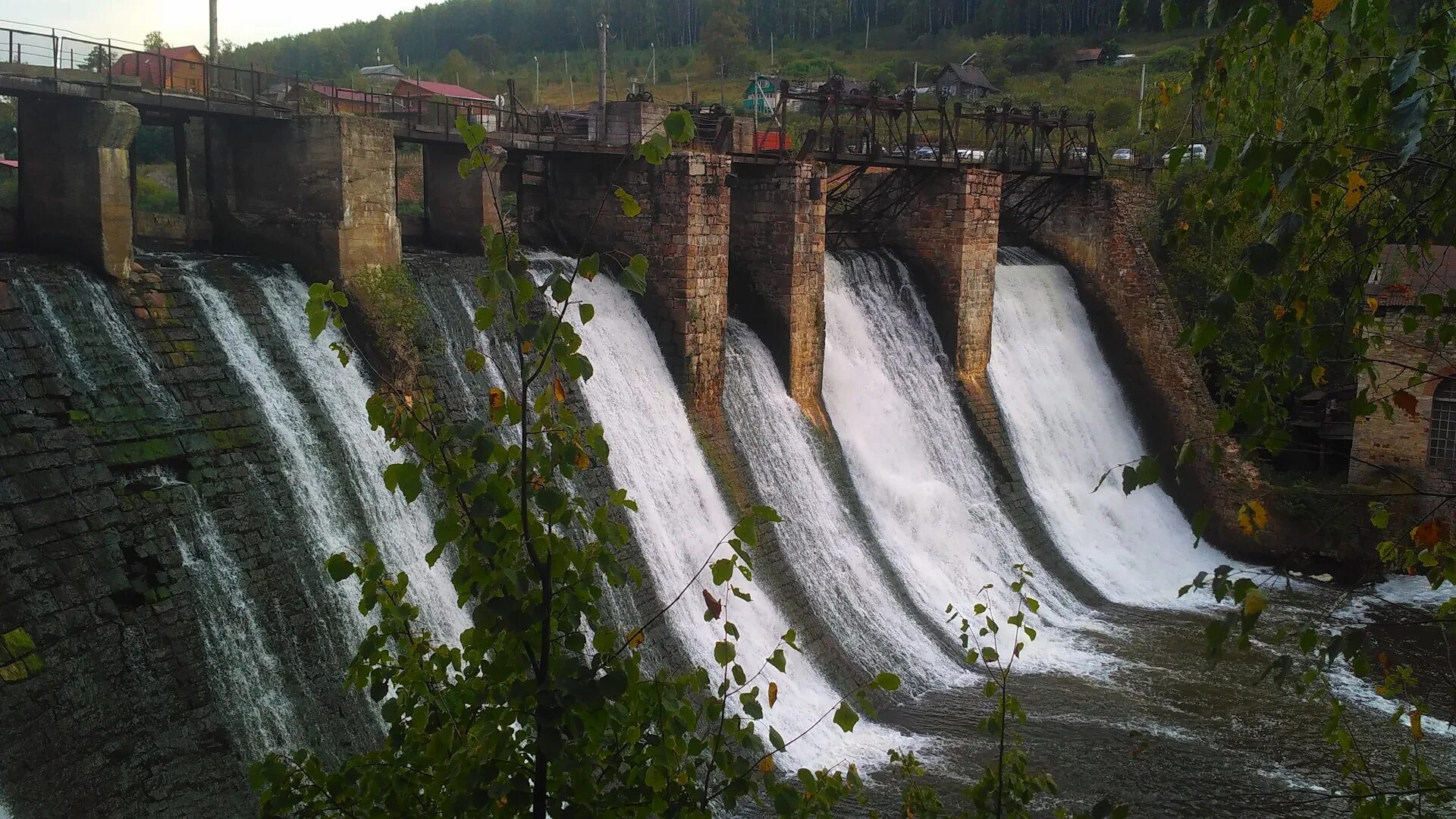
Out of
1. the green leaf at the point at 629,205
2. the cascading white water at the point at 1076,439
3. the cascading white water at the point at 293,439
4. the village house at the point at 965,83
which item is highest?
the village house at the point at 965,83

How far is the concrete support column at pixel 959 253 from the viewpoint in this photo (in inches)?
938

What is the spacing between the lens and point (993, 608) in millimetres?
19172

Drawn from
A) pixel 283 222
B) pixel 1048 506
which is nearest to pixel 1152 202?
pixel 1048 506

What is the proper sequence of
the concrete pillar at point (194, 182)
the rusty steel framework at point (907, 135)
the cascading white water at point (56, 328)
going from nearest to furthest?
the cascading white water at point (56, 328)
the concrete pillar at point (194, 182)
the rusty steel framework at point (907, 135)

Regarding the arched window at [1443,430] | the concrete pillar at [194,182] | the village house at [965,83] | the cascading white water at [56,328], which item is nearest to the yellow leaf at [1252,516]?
the cascading white water at [56,328]

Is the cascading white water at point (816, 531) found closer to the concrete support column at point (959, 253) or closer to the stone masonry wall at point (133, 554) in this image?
the concrete support column at point (959, 253)

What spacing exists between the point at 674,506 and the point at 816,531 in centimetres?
273

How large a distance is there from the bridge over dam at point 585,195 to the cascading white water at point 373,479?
1503 mm

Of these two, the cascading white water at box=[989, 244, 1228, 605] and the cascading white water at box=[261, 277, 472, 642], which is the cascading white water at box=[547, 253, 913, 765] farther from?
the cascading white water at box=[989, 244, 1228, 605]

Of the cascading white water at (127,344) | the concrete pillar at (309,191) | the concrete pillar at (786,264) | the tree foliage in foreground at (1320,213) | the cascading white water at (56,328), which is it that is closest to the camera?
the tree foliage in foreground at (1320,213)

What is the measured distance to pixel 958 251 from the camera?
23.8 m

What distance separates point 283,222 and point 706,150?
6.46 m

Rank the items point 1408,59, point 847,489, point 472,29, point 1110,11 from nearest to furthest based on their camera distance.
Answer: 1. point 1408,59
2. point 847,489
3. point 1110,11
4. point 472,29

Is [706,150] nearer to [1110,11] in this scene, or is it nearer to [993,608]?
[993,608]
